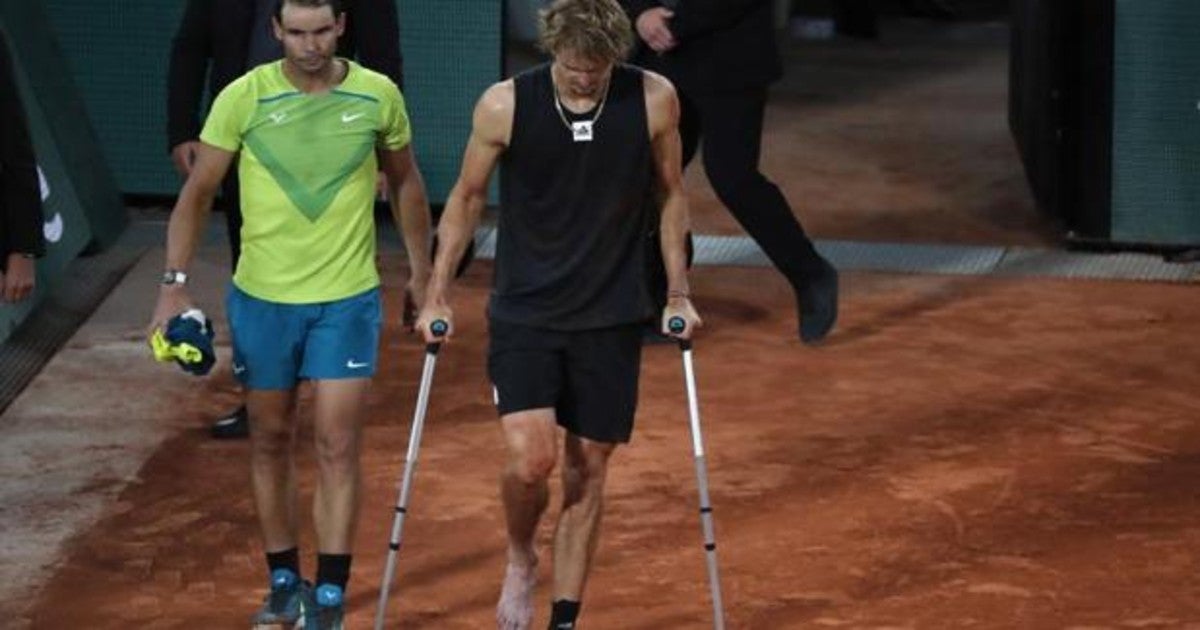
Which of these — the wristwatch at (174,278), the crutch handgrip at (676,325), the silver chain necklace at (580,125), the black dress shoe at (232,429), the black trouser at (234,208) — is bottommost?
the black dress shoe at (232,429)

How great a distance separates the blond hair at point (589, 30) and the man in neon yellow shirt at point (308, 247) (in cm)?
72

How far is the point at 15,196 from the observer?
29.9 ft

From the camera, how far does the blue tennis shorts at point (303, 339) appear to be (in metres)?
9.27

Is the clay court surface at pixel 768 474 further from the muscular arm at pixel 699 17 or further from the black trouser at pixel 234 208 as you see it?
the muscular arm at pixel 699 17

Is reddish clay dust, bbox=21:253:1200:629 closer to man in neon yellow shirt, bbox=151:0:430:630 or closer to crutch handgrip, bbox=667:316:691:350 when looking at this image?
man in neon yellow shirt, bbox=151:0:430:630

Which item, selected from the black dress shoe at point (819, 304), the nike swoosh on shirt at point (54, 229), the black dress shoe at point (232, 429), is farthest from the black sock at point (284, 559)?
the nike swoosh on shirt at point (54, 229)

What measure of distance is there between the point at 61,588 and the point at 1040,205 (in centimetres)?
794

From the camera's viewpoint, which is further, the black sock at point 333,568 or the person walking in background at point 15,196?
the black sock at point 333,568

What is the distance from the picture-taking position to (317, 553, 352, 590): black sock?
9.39 meters

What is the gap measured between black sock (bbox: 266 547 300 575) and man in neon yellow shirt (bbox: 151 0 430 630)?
19 millimetres

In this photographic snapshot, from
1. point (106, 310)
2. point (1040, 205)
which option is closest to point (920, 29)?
point (1040, 205)

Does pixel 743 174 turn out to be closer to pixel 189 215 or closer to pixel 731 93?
pixel 731 93

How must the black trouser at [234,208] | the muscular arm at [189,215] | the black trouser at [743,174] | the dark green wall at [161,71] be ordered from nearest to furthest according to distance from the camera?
the muscular arm at [189,215] < the black trouser at [234,208] < the black trouser at [743,174] < the dark green wall at [161,71]

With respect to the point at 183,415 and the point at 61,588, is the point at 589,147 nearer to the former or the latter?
the point at 61,588
